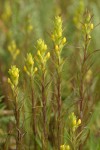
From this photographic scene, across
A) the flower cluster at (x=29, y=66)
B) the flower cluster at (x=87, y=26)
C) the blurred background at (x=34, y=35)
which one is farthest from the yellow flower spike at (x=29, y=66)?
the blurred background at (x=34, y=35)

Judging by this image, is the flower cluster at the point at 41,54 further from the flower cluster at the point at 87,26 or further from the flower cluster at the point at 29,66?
the flower cluster at the point at 87,26

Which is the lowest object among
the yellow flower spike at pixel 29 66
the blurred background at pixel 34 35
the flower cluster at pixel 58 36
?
the yellow flower spike at pixel 29 66

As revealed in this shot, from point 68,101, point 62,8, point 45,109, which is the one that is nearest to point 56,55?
point 45,109

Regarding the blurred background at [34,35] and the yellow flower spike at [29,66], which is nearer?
the yellow flower spike at [29,66]

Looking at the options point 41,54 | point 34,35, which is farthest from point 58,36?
point 34,35

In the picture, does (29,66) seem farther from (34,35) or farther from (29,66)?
(34,35)

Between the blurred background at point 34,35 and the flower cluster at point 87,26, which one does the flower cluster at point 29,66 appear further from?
the blurred background at point 34,35

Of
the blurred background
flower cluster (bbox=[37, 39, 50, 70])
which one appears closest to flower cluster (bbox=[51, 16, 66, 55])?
flower cluster (bbox=[37, 39, 50, 70])

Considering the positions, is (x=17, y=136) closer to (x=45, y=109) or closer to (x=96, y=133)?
(x=45, y=109)

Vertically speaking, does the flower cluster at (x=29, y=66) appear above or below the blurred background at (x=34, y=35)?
below

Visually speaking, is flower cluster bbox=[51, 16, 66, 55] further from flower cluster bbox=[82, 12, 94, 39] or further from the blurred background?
the blurred background

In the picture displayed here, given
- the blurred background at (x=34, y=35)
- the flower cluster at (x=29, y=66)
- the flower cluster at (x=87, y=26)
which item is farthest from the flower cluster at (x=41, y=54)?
the blurred background at (x=34, y=35)
